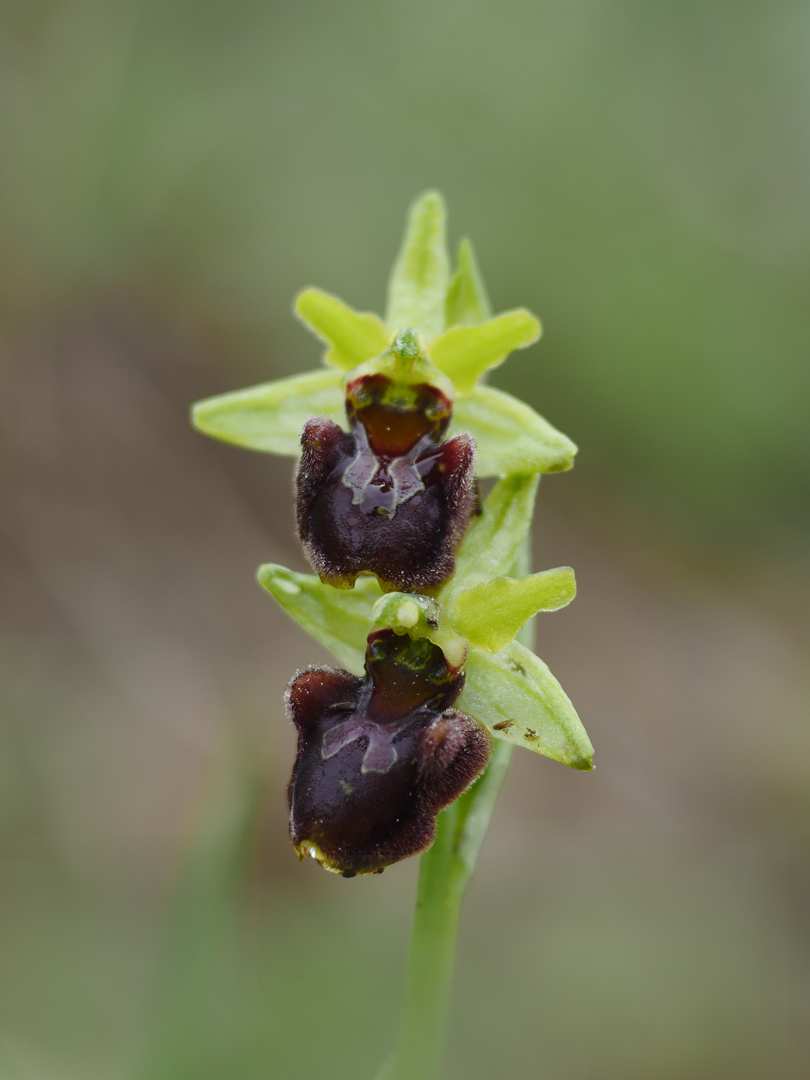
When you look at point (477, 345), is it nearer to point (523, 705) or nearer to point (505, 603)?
point (505, 603)

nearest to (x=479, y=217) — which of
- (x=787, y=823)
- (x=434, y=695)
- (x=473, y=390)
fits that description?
(x=787, y=823)

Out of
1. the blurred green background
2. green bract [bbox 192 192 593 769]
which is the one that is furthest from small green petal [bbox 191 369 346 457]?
the blurred green background

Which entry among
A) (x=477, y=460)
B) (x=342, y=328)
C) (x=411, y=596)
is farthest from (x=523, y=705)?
(x=342, y=328)

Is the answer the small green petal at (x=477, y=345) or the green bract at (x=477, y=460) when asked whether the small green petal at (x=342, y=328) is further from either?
the small green petal at (x=477, y=345)

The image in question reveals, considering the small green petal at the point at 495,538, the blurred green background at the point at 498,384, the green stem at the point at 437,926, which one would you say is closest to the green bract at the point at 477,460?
the small green petal at the point at 495,538

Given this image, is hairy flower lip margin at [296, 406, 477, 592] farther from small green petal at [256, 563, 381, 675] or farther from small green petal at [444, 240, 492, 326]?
small green petal at [444, 240, 492, 326]

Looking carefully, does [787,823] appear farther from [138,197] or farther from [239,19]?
[239,19]
